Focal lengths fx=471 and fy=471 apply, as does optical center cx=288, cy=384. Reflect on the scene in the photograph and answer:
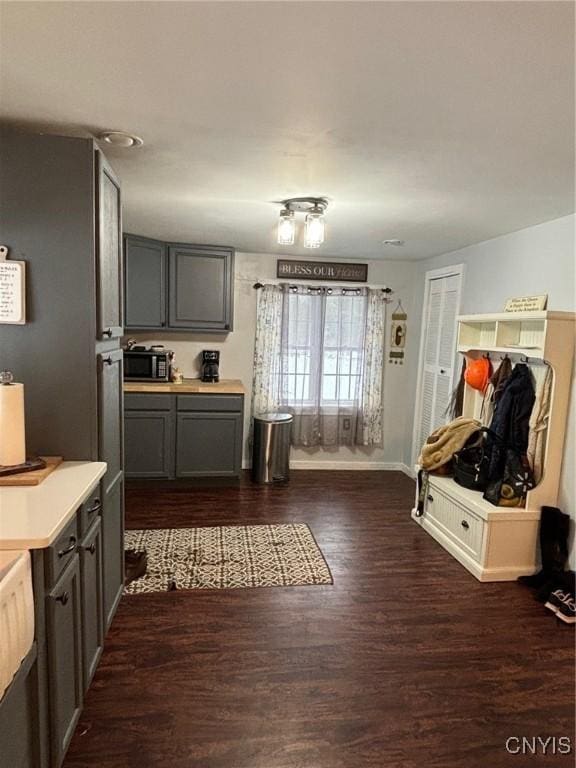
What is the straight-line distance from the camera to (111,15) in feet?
3.75

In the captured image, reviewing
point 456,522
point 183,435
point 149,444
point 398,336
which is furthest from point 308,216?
point 398,336

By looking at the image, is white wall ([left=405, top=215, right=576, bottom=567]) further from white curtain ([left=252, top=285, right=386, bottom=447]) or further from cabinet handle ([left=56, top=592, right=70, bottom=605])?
cabinet handle ([left=56, top=592, right=70, bottom=605])

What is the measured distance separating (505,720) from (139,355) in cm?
379

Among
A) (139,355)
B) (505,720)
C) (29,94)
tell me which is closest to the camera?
(29,94)

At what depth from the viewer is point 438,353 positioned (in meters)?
4.67

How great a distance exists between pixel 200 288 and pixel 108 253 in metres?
2.56

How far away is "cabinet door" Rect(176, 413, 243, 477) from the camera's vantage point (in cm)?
437

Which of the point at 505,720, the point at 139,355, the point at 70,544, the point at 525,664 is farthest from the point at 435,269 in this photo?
the point at 70,544

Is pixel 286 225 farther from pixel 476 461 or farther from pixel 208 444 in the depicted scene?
pixel 208 444

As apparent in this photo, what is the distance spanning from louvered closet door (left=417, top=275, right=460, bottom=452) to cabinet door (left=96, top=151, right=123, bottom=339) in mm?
3114

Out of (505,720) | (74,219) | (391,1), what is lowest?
(505,720)

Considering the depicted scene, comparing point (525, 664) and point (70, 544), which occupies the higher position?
point (70, 544)

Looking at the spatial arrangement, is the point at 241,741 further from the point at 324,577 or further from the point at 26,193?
the point at 26,193

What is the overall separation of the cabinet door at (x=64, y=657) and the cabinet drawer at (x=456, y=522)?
7.78 feet
